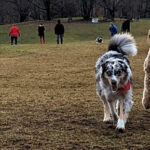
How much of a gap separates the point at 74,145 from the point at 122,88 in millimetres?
1237

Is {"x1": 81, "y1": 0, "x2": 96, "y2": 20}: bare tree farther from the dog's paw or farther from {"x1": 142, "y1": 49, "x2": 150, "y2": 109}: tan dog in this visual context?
the dog's paw

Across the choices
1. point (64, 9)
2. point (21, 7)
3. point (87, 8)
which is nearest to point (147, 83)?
point (87, 8)

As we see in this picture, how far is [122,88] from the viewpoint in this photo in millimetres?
5281

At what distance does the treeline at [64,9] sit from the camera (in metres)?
61.5

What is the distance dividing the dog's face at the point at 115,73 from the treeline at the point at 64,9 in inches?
2080

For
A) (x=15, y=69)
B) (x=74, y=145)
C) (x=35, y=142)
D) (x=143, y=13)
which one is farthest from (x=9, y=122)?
(x=143, y=13)

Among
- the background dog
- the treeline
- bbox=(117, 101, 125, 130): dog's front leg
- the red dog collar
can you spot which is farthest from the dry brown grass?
the treeline

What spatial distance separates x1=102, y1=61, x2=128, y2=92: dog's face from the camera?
5114mm

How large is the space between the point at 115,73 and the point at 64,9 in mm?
66563

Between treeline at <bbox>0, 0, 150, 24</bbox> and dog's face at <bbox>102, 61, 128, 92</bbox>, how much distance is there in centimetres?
5284

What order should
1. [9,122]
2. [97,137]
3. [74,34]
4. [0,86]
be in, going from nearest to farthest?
[97,137]
[9,122]
[0,86]
[74,34]

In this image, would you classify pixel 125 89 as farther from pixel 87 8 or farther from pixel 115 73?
pixel 87 8

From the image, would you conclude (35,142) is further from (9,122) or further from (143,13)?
(143,13)

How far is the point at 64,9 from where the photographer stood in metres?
70.4
